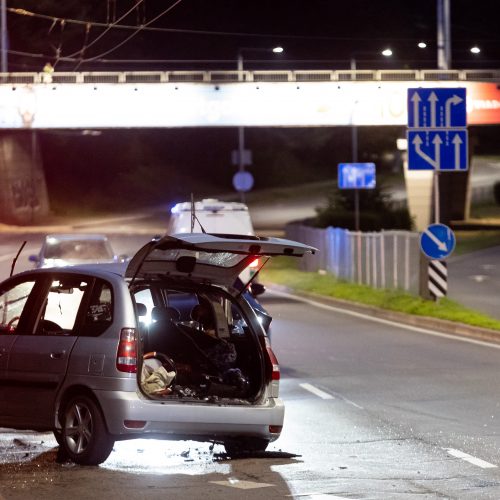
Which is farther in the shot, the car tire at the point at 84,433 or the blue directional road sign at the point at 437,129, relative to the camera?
the blue directional road sign at the point at 437,129

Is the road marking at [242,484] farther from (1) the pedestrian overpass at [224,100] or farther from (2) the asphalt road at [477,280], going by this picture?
(1) the pedestrian overpass at [224,100]

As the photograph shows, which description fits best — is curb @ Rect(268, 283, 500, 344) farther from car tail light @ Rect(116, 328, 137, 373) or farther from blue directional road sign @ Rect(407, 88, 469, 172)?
car tail light @ Rect(116, 328, 137, 373)

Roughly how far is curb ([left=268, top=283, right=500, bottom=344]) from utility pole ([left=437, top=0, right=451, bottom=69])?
1377 cm

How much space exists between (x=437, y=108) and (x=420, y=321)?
3761 mm

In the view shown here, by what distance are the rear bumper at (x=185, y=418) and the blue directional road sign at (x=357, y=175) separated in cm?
2899

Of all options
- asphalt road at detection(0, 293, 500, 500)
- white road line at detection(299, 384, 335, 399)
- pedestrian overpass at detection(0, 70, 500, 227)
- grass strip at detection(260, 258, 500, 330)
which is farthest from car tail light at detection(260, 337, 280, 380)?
pedestrian overpass at detection(0, 70, 500, 227)

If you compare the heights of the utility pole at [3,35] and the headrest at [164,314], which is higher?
the utility pole at [3,35]

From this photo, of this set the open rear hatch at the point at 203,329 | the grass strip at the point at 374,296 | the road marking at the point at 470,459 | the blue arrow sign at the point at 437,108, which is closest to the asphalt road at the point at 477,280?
the grass strip at the point at 374,296

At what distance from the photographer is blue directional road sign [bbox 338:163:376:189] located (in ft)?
128

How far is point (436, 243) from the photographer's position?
2447cm

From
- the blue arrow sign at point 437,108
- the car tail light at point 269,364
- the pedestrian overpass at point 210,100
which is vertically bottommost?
the car tail light at point 269,364

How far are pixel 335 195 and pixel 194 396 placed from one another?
39.9 meters

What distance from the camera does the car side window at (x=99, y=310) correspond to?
10078 mm

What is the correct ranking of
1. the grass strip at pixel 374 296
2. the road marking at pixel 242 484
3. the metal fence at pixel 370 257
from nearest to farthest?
1. the road marking at pixel 242 484
2. the grass strip at pixel 374 296
3. the metal fence at pixel 370 257
